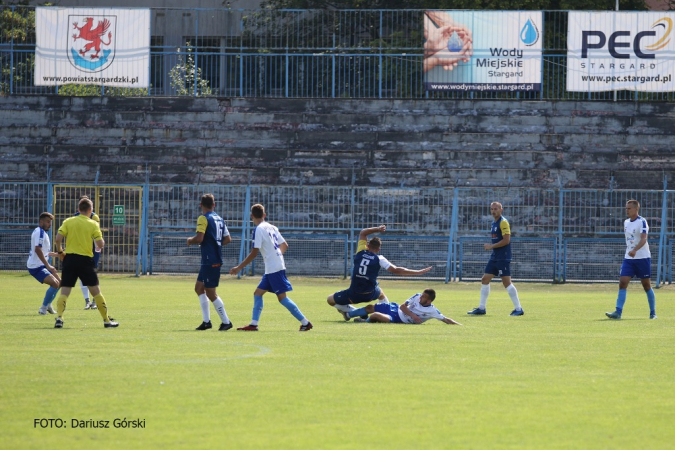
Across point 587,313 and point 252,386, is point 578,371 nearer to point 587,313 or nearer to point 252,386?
point 252,386

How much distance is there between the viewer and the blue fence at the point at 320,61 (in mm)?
33938

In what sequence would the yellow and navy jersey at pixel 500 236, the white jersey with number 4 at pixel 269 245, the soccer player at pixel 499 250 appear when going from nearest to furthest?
the white jersey with number 4 at pixel 269 245 → the soccer player at pixel 499 250 → the yellow and navy jersey at pixel 500 236

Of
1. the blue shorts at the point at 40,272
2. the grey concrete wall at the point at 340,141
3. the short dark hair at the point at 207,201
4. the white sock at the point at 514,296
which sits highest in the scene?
the grey concrete wall at the point at 340,141

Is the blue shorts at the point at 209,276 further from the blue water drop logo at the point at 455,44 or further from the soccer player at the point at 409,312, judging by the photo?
the blue water drop logo at the point at 455,44

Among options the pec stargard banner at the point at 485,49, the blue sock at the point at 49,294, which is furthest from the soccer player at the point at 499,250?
the pec stargard banner at the point at 485,49

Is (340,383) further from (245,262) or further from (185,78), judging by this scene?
(185,78)

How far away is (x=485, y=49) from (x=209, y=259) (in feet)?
68.2

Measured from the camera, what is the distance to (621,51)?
3219 centimetres

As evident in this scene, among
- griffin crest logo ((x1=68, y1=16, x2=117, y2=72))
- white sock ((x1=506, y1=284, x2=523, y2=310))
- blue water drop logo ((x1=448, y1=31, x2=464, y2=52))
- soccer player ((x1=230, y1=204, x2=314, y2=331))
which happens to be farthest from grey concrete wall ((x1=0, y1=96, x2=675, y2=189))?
soccer player ((x1=230, y1=204, x2=314, y2=331))

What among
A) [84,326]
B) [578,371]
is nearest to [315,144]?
[84,326]

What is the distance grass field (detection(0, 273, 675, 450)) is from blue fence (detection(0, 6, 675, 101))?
19157mm

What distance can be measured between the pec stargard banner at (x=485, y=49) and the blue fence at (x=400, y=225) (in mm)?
5686

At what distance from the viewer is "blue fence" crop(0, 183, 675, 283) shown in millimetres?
27281

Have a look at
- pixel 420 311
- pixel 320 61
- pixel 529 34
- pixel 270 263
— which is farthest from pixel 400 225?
pixel 270 263
